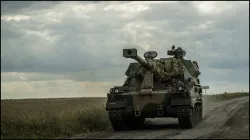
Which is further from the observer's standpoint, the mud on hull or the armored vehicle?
the armored vehicle

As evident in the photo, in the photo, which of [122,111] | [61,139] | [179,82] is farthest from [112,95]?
[61,139]

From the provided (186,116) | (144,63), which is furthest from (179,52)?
(186,116)

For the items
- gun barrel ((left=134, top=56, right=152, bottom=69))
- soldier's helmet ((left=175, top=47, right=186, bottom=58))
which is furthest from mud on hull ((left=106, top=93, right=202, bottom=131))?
soldier's helmet ((left=175, top=47, right=186, bottom=58))

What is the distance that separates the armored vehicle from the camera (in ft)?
64.4

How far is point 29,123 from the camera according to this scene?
1794 cm

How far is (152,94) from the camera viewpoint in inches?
784

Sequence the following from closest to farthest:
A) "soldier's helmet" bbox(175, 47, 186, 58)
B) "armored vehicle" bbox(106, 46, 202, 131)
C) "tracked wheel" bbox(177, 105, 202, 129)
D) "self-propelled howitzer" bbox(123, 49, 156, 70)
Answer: "self-propelled howitzer" bbox(123, 49, 156, 70) < "tracked wheel" bbox(177, 105, 202, 129) < "armored vehicle" bbox(106, 46, 202, 131) < "soldier's helmet" bbox(175, 47, 186, 58)

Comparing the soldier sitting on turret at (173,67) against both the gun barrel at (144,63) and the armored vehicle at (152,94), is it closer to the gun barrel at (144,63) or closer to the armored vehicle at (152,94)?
the armored vehicle at (152,94)

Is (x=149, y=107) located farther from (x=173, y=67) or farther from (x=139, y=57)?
(x=173, y=67)

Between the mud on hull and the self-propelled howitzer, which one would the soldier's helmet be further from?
the mud on hull

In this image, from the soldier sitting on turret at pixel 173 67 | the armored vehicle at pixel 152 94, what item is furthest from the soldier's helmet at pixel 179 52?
the armored vehicle at pixel 152 94

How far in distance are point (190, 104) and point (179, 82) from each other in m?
1.49

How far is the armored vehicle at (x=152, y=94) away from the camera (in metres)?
19.6

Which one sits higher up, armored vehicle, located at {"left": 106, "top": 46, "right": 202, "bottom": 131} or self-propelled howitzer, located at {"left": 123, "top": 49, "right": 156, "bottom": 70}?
self-propelled howitzer, located at {"left": 123, "top": 49, "right": 156, "bottom": 70}
